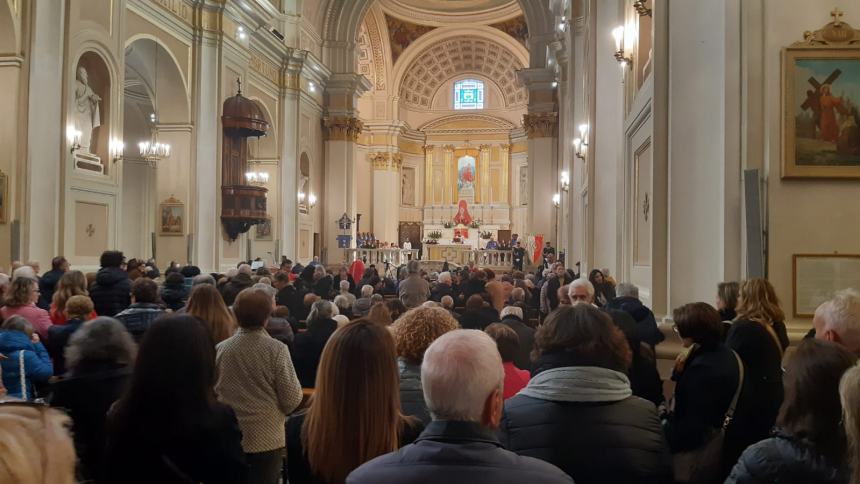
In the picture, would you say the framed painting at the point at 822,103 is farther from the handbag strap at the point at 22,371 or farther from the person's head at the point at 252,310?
the handbag strap at the point at 22,371

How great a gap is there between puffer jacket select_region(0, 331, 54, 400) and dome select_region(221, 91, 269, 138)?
13.2 meters

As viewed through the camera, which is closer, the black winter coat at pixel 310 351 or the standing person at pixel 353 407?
the standing person at pixel 353 407

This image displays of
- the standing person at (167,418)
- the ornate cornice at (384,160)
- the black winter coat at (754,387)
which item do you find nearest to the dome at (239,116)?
the black winter coat at (754,387)

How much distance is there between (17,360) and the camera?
429 cm

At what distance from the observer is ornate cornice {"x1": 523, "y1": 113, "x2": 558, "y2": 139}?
2689 centimetres

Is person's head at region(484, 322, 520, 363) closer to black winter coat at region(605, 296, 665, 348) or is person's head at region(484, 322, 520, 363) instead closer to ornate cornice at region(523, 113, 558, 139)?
black winter coat at region(605, 296, 665, 348)

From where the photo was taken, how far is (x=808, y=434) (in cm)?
200

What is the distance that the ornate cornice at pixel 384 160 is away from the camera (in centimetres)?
3406

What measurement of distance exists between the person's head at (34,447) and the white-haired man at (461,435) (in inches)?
28.7

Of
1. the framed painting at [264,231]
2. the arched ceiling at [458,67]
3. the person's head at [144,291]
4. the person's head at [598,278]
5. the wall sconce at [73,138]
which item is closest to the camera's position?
the person's head at [144,291]

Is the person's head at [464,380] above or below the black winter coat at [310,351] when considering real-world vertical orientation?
above

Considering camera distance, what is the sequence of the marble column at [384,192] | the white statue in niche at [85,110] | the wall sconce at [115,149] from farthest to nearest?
the marble column at [384,192] < the wall sconce at [115,149] < the white statue in niche at [85,110]

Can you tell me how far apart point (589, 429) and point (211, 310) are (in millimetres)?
2748

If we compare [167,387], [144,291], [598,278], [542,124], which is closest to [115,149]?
[144,291]
